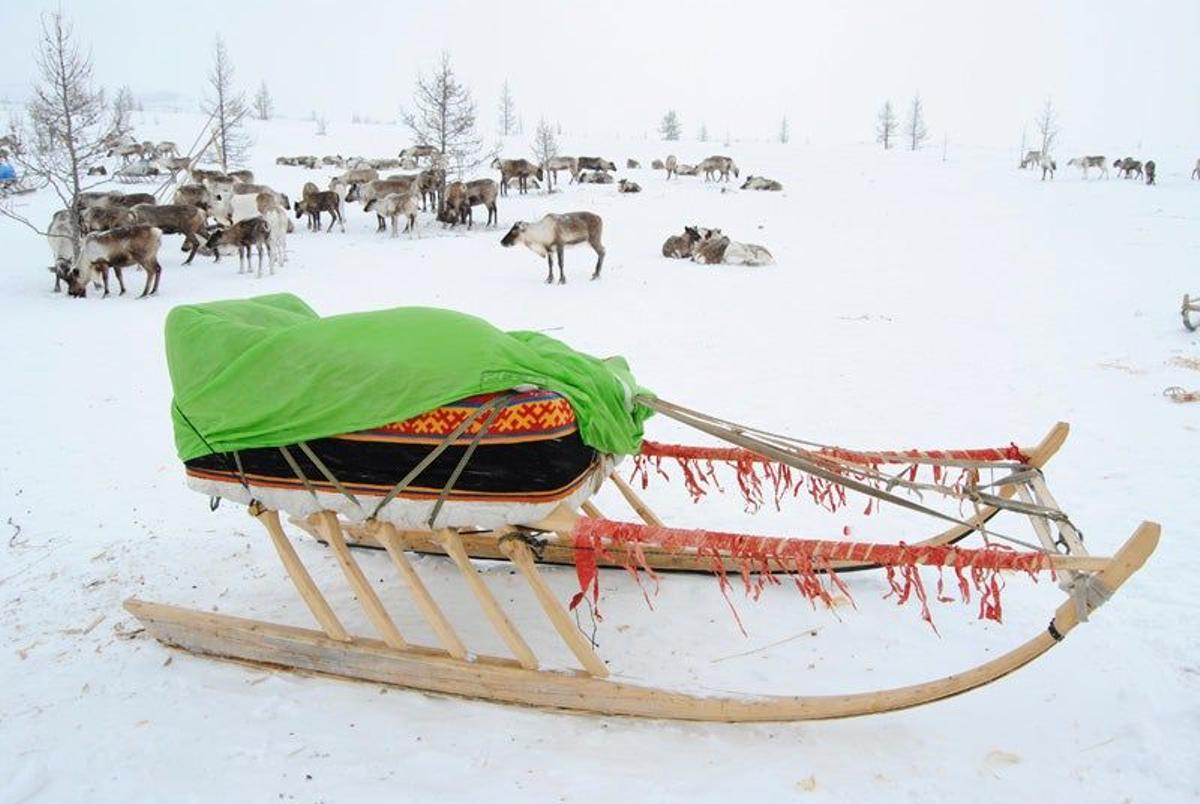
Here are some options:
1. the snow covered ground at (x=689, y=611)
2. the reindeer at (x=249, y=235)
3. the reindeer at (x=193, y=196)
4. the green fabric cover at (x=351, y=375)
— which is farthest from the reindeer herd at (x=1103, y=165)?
the green fabric cover at (x=351, y=375)

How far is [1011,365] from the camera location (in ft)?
27.3

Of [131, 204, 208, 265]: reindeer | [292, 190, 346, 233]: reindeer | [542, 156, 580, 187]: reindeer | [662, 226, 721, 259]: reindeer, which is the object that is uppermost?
[542, 156, 580, 187]: reindeer

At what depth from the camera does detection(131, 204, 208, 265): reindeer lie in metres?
15.5

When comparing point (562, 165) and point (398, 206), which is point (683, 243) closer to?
point (398, 206)

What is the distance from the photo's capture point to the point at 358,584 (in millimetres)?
3174

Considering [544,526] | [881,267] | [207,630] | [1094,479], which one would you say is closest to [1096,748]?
[544,526]

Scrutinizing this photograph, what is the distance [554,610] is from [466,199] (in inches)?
739

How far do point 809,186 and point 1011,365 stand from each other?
824 inches

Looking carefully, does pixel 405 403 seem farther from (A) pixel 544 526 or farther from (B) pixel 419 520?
(A) pixel 544 526

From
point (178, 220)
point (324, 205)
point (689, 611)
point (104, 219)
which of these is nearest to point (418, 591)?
point (689, 611)

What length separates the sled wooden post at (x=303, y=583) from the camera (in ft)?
10.6

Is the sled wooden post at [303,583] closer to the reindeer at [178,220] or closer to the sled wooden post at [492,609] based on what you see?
the sled wooden post at [492,609]

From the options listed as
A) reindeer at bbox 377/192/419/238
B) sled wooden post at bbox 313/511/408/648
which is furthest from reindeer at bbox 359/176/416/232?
sled wooden post at bbox 313/511/408/648

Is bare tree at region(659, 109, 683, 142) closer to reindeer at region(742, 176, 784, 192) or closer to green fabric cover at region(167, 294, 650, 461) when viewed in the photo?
reindeer at region(742, 176, 784, 192)
